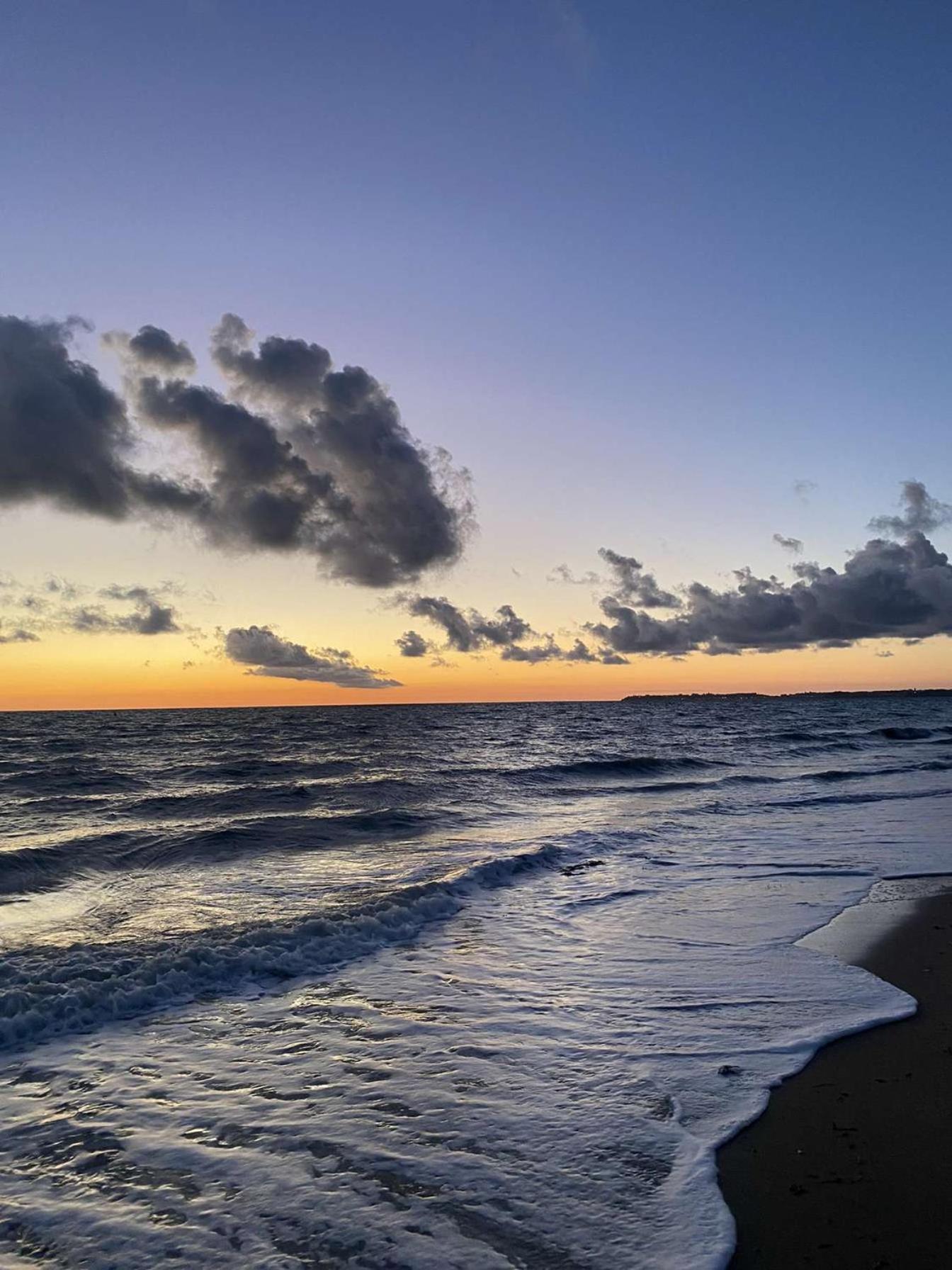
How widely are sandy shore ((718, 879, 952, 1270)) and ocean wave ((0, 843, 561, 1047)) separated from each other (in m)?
5.89

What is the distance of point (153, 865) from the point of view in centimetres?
1680

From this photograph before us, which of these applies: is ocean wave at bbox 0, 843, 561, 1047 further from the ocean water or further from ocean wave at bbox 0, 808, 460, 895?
ocean wave at bbox 0, 808, 460, 895

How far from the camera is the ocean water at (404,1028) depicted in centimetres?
461

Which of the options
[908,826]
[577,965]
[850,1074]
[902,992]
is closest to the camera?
[850,1074]

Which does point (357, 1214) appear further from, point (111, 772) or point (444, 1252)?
point (111, 772)

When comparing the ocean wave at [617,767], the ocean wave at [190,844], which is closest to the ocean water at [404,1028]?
the ocean wave at [190,844]

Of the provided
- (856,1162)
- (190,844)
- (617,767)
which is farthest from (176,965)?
(617,767)

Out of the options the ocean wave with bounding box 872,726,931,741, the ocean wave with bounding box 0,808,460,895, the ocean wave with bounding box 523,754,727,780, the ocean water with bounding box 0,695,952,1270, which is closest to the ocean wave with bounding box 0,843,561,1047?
the ocean water with bounding box 0,695,952,1270

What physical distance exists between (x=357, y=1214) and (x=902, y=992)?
6532 mm

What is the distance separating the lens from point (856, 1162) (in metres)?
4.98

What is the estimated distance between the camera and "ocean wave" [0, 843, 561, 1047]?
8.20m

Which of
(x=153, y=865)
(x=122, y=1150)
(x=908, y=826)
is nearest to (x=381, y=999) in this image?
(x=122, y=1150)

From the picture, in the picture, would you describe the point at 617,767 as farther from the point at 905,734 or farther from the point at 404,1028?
the point at 905,734

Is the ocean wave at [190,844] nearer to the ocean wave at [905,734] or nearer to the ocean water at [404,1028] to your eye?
the ocean water at [404,1028]
